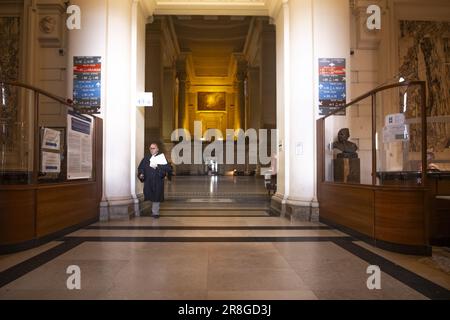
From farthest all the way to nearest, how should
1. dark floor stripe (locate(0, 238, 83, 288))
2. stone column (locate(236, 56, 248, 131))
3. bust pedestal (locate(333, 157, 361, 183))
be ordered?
stone column (locate(236, 56, 248, 131)) < bust pedestal (locate(333, 157, 361, 183)) < dark floor stripe (locate(0, 238, 83, 288))

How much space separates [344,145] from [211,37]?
2300 cm

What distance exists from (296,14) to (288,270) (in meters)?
5.31

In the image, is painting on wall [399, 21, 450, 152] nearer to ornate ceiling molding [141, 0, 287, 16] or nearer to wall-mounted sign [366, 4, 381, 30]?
wall-mounted sign [366, 4, 381, 30]

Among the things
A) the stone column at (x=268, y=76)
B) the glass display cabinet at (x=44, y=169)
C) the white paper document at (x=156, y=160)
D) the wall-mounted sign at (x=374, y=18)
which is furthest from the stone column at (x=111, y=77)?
the stone column at (x=268, y=76)

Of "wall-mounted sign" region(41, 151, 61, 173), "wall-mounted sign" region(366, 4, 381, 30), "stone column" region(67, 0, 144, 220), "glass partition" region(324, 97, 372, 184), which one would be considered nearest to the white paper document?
"stone column" region(67, 0, 144, 220)

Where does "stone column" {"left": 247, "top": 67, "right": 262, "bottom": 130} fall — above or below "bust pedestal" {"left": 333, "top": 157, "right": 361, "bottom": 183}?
above

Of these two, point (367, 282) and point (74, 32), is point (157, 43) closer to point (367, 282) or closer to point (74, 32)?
point (74, 32)

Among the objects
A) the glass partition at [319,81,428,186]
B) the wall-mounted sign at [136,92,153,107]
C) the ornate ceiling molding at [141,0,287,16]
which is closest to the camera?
the glass partition at [319,81,428,186]

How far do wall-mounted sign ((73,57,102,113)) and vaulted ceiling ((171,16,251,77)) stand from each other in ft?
50.6

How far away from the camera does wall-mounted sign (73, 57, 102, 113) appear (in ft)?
23.1

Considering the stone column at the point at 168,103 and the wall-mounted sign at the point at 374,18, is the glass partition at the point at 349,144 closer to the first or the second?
the wall-mounted sign at the point at 374,18
